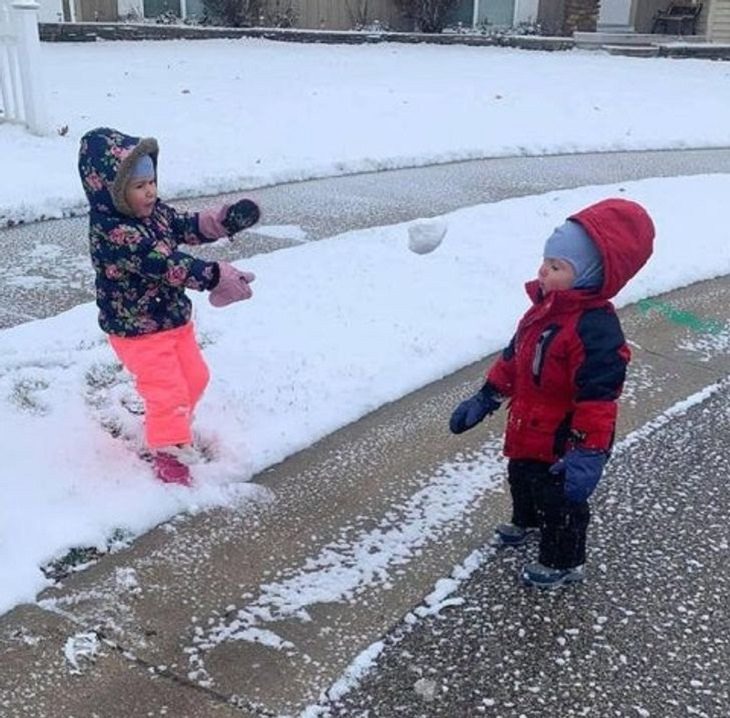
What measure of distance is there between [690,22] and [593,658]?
23.6 meters

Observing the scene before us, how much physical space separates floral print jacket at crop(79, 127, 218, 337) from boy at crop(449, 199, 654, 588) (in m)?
1.08

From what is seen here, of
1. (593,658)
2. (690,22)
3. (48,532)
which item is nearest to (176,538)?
(48,532)

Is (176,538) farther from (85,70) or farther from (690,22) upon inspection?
(690,22)

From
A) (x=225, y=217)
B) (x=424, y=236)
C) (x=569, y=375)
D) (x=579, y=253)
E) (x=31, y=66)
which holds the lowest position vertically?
(x=424, y=236)

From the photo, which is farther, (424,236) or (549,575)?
(424,236)

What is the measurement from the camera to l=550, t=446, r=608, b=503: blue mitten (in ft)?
8.90

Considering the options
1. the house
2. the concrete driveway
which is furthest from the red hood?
the house

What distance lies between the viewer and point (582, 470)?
2.71 m

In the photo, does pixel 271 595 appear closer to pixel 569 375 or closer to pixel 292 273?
pixel 569 375

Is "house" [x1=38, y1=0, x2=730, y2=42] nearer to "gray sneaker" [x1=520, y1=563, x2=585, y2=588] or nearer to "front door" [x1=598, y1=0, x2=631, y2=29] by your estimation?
"front door" [x1=598, y1=0, x2=631, y2=29]

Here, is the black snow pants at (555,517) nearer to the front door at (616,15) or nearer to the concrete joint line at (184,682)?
the concrete joint line at (184,682)

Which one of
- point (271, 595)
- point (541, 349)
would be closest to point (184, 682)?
point (271, 595)

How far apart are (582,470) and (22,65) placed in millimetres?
7055

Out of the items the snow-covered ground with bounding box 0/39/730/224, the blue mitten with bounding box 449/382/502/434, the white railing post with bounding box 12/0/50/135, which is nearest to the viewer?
the blue mitten with bounding box 449/382/502/434
